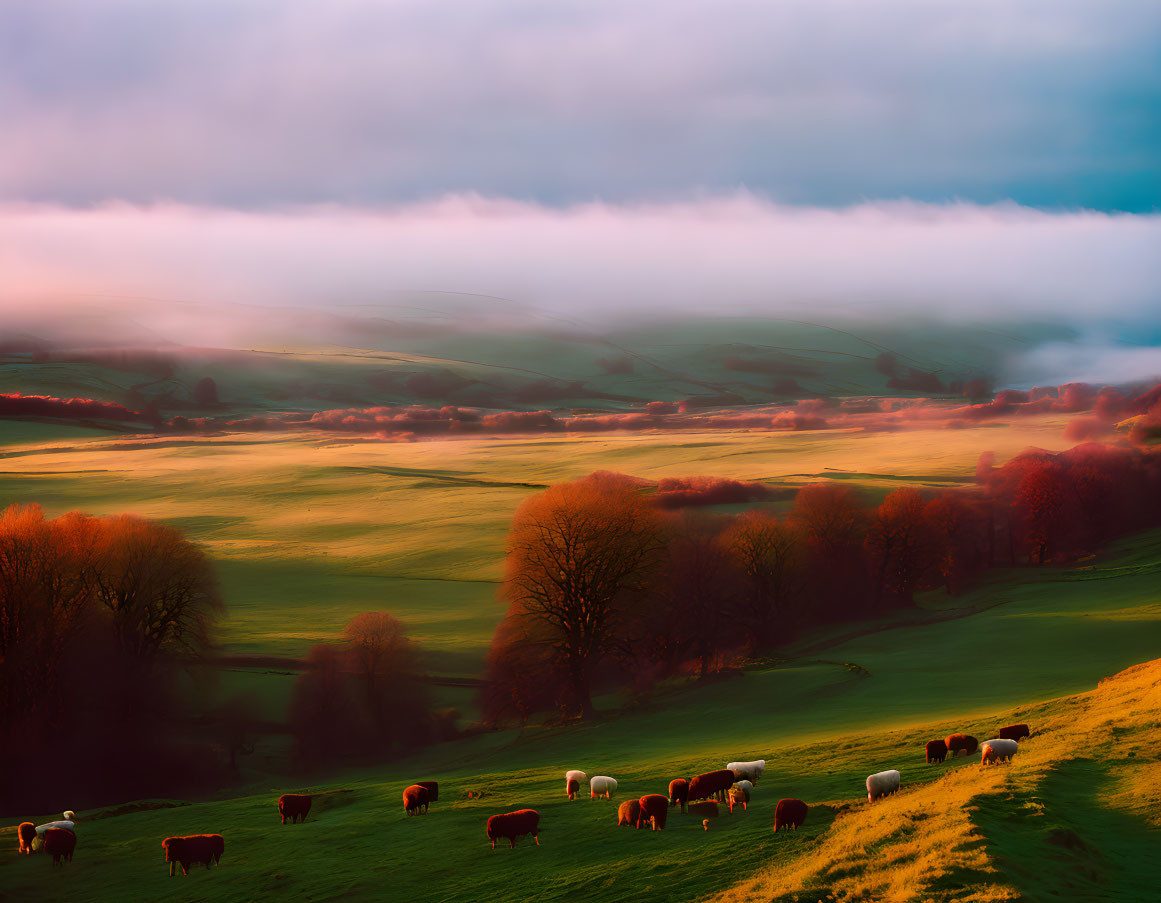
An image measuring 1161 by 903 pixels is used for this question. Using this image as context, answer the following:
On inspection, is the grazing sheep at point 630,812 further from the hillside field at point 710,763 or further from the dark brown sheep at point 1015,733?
the dark brown sheep at point 1015,733

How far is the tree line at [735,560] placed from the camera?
2149 inches

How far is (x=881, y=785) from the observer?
2369 cm

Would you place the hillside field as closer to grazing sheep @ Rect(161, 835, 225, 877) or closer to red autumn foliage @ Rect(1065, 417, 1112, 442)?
grazing sheep @ Rect(161, 835, 225, 877)

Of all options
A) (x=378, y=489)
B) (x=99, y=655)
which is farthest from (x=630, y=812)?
(x=378, y=489)

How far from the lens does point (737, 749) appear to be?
3631cm

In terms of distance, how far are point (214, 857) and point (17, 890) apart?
5.68 meters

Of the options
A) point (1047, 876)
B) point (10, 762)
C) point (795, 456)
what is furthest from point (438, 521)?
point (1047, 876)

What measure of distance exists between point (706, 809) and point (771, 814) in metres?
1.91

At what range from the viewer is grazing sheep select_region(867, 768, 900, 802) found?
23.6 meters

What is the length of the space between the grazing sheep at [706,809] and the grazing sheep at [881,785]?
3.96 m

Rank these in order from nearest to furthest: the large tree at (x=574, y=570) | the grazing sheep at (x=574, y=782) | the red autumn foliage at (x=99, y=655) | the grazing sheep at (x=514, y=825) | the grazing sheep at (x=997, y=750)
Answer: the grazing sheep at (x=514, y=825) < the grazing sheep at (x=997, y=750) < the grazing sheep at (x=574, y=782) < the red autumn foliage at (x=99, y=655) < the large tree at (x=574, y=570)

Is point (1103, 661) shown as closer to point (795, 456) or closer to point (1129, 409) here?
point (795, 456)

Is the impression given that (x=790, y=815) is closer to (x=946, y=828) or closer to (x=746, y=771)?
(x=946, y=828)

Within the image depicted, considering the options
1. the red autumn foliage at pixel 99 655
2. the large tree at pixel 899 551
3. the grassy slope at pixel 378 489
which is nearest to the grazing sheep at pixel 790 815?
the red autumn foliage at pixel 99 655
